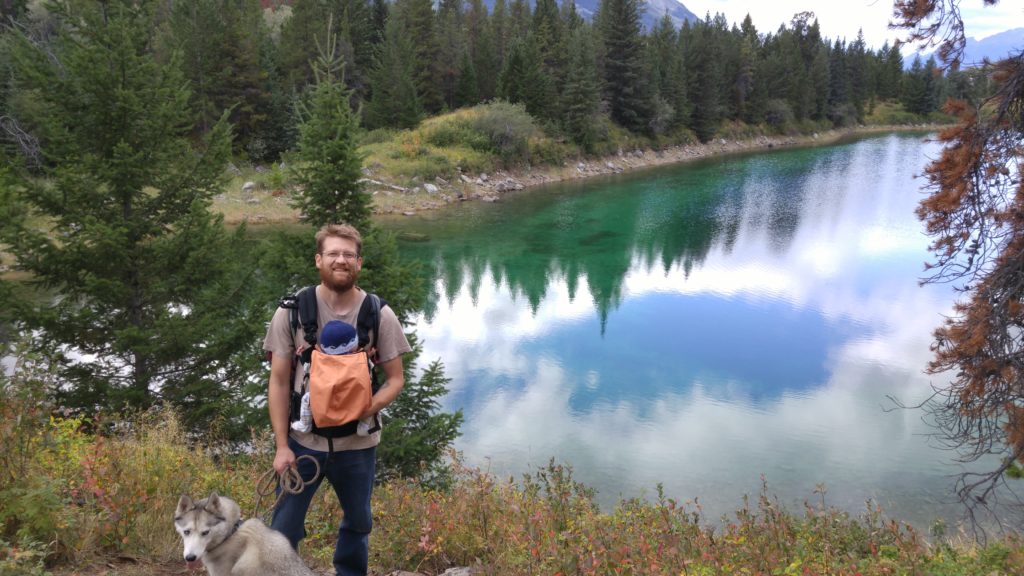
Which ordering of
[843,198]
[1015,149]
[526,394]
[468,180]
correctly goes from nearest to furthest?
[1015,149]
[526,394]
[843,198]
[468,180]

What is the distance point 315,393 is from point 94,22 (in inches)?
310

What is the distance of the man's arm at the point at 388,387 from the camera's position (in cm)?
357

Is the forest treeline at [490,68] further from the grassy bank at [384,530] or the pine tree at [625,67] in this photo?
the grassy bank at [384,530]

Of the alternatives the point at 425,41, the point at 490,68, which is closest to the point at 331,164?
the point at 425,41

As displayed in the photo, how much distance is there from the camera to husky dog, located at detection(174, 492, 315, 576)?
3.25 metres

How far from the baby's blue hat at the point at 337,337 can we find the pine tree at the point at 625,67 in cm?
5623

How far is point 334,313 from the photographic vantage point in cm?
357

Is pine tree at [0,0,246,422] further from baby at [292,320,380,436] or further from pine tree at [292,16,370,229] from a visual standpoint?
baby at [292,320,380,436]

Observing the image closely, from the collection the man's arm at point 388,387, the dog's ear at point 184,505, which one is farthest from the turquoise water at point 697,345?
the dog's ear at point 184,505

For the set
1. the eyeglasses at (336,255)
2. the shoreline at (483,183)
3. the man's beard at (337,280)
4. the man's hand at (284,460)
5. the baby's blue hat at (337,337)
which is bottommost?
the shoreline at (483,183)

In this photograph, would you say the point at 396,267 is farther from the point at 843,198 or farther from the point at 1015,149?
the point at 843,198

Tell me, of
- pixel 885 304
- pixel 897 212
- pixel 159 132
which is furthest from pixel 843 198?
pixel 159 132

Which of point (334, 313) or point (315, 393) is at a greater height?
point (334, 313)

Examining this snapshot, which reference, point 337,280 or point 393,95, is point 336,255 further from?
point 393,95
